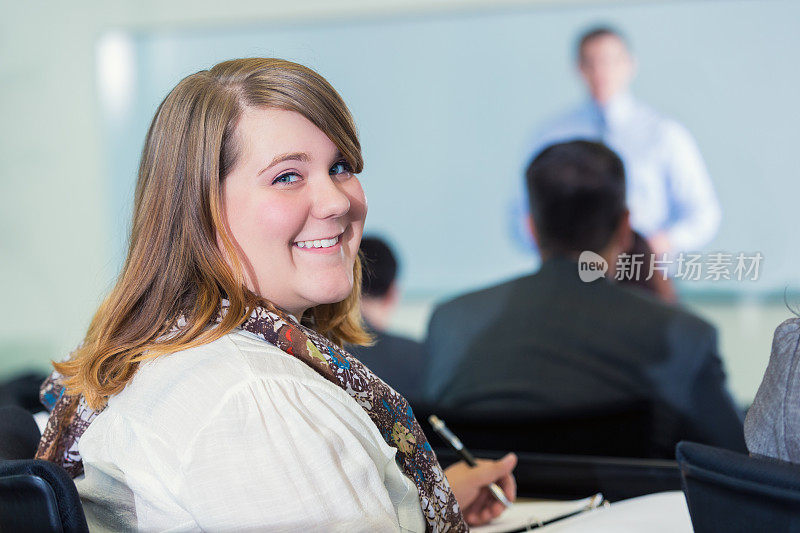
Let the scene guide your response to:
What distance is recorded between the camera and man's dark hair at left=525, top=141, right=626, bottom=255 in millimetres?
2270

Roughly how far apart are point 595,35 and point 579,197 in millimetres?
439

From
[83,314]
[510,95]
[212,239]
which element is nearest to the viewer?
[212,239]

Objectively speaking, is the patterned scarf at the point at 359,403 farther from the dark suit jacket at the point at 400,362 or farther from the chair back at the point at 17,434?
the dark suit jacket at the point at 400,362

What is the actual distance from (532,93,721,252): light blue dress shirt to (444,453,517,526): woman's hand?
907mm

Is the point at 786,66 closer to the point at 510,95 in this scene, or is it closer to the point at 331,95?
the point at 510,95

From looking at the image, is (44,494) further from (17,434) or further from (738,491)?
(738,491)

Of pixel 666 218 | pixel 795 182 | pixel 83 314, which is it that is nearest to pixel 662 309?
pixel 666 218

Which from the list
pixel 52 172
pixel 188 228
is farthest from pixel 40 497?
pixel 52 172

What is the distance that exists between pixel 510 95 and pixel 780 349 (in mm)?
1698

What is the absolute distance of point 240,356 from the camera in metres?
0.96

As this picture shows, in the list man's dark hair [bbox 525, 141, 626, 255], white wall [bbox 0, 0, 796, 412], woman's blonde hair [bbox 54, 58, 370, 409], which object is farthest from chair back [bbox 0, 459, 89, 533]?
white wall [bbox 0, 0, 796, 412]

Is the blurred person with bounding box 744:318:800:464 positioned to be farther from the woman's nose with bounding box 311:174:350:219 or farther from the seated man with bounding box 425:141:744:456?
the seated man with bounding box 425:141:744:456

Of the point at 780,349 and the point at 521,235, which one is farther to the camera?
the point at 521,235

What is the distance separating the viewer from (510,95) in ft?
8.11
